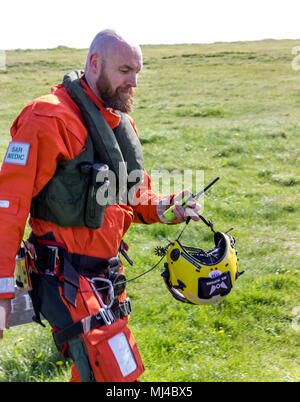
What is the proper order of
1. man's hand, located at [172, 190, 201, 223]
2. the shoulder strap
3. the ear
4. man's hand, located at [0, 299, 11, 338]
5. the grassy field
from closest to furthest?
man's hand, located at [0, 299, 11, 338], the shoulder strap, the ear, man's hand, located at [172, 190, 201, 223], the grassy field

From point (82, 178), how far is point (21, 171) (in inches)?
16.8

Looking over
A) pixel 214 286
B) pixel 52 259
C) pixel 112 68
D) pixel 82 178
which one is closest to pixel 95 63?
pixel 112 68

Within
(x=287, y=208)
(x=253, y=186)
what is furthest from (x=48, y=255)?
(x=253, y=186)

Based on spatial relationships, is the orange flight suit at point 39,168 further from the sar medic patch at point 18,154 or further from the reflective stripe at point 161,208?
the reflective stripe at point 161,208

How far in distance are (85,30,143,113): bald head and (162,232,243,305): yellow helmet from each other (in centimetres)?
128

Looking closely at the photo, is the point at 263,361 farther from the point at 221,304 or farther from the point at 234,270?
the point at 234,270

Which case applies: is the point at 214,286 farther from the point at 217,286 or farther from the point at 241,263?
the point at 241,263

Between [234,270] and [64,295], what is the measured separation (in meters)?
1.43

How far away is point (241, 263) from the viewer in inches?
298

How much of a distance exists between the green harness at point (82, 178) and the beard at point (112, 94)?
0.44ft

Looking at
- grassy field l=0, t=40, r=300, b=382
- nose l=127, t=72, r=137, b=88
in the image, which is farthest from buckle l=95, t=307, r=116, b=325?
nose l=127, t=72, r=137, b=88

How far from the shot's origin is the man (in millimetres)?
3168

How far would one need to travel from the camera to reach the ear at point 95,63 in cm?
353

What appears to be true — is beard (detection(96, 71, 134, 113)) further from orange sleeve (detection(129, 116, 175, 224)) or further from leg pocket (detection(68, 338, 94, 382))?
leg pocket (detection(68, 338, 94, 382))
